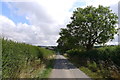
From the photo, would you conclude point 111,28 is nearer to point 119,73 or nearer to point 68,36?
point 68,36

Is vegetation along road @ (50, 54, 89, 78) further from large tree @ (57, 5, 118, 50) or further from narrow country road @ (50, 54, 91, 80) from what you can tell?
large tree @ (57, 5, 118, 50)

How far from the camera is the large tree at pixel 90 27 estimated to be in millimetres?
34656

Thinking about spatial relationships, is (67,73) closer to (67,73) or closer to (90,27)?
(67,73)

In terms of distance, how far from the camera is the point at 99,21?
115ft

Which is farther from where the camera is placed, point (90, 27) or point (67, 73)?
point (90, 27)

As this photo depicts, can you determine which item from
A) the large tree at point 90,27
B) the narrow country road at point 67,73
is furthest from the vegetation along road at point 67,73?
the large tree at point 90,27

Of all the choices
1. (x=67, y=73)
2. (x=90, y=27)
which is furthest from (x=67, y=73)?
(x=90, y=27)

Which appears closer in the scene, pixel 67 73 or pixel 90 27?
pixel 67 73

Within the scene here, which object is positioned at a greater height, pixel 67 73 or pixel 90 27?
pixel 90 27

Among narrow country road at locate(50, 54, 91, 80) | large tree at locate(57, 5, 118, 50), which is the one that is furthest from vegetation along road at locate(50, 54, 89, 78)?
large tree at locate(57, 5, 118, 50)

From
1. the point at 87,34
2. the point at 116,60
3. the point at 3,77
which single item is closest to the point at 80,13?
the point at 87,34

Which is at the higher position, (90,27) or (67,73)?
(90,27)

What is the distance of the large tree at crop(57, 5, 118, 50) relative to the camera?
34.7 meters

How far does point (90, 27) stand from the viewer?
35.0 meters
